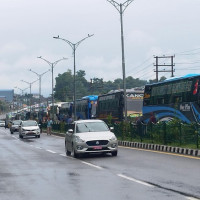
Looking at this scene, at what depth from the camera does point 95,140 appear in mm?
21859

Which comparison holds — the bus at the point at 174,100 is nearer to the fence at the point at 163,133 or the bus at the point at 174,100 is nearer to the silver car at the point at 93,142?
the fence at the point at 163,133

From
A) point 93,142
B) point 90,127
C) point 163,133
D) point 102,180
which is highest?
point 90,127

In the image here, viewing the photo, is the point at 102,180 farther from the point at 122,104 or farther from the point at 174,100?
the point at 122,104

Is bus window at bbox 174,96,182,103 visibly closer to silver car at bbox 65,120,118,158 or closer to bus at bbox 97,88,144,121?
bus at bbox 97,88,144,121

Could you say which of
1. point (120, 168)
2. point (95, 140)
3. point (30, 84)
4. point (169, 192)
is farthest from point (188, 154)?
point (30, 84)

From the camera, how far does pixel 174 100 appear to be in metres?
35.7

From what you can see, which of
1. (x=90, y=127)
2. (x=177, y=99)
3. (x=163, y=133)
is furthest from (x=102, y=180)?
(x=177, y=99)

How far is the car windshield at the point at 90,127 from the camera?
23109 mm

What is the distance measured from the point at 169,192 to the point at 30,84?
97843 mm

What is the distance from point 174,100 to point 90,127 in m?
13.4

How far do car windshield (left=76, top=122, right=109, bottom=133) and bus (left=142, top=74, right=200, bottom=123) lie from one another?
245 inches

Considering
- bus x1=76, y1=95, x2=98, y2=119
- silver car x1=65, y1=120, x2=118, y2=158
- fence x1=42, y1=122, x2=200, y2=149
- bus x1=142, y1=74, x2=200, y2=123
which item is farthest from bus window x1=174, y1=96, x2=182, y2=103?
bus x1=76, y1=95, x2=98, y2=119

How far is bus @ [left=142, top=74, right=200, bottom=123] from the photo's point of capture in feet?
106

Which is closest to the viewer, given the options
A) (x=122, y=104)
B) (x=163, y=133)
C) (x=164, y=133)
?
(x=164, y=133)
